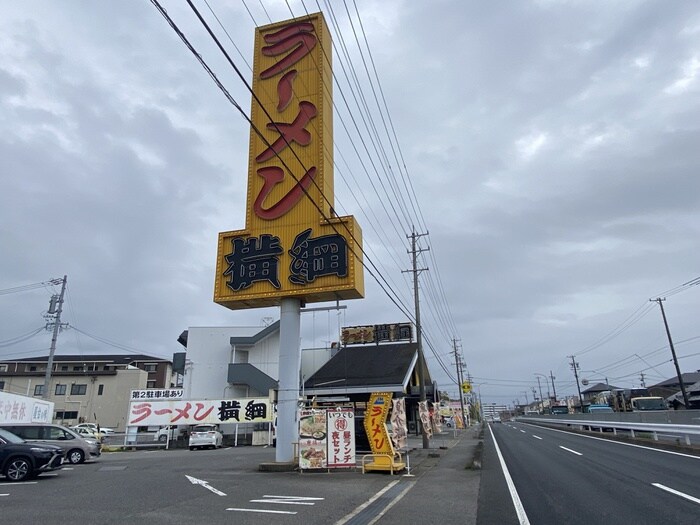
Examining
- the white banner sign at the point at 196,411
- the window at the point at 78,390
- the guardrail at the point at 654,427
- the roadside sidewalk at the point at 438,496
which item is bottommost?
the roadside sidewalk at the point at 438,496

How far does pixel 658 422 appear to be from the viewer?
71.9ft

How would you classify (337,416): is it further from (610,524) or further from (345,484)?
(610,524)

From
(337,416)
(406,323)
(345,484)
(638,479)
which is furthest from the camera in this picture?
(406,323)

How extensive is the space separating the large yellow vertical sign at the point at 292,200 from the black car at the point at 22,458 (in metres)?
6.91

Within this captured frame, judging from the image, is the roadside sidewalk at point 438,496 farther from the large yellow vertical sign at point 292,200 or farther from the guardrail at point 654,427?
the guardrail at point 654,427

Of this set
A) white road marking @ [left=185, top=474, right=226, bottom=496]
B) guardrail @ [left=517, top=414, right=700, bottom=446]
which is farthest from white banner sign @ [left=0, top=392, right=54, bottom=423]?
guardrail @ [left=517, top=414, right=700, bottom=446]

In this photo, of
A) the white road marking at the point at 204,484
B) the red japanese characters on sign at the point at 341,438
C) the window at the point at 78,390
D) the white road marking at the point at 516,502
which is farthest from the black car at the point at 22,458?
the window at the point at 78,390

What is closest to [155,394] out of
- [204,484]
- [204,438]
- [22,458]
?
[204,438]

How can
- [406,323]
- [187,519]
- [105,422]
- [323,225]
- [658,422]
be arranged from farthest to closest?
[406,323], [105,422], [658,422], [323,225], [187,519]

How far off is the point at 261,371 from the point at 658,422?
86.3ft

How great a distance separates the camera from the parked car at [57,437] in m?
15.6

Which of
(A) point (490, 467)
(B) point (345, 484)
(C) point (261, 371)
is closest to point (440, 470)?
(A) point (490, 467)

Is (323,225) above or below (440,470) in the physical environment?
above

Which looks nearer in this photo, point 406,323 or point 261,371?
point 261,371
